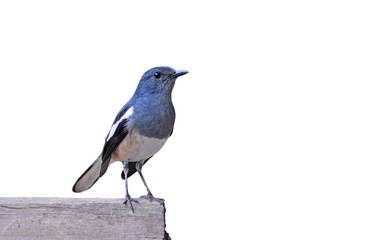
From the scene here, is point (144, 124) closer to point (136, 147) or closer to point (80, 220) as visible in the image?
point (136, 147)

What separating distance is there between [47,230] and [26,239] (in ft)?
0.34

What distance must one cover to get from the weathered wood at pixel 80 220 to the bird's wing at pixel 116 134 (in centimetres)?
22

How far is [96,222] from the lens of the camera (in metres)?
2.43

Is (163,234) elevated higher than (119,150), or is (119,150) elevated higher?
(119,150)

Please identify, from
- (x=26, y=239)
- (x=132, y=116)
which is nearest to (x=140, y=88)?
(x=132, y=116)

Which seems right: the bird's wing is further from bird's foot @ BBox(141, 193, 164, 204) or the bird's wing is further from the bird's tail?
bird's foot @ BBox(141, 193, 164, 204)

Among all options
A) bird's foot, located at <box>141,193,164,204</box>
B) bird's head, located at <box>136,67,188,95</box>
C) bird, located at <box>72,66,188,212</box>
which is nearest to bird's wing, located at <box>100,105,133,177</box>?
bird, located at <box>72,66,188,212</box>

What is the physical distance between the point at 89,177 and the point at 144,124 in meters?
0.45

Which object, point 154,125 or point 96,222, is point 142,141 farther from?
point 96,222

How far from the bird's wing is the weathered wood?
0.22 m

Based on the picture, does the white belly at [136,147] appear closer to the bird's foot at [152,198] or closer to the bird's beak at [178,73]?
the bird's foot at [152,198]

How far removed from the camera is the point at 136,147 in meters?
2.49

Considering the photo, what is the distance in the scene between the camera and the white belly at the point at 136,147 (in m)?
2.48

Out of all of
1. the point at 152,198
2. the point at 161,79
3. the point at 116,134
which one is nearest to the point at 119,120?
the point at 116,134
